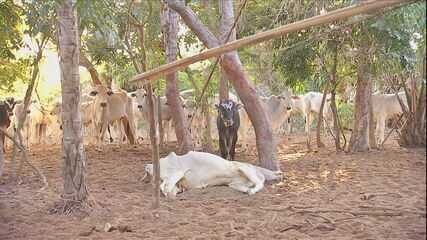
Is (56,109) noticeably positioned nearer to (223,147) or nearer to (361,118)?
(223,147)

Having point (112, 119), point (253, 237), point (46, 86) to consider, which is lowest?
point (253, 237)

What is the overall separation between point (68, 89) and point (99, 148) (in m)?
6.92

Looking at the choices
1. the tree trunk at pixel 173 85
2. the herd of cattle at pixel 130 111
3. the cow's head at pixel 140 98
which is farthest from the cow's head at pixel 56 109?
the tree trunk at pixel 173 85

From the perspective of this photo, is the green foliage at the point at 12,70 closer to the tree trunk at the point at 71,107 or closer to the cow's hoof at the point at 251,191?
the tree trunk at the point at 71,107

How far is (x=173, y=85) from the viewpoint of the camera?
927 centimetres

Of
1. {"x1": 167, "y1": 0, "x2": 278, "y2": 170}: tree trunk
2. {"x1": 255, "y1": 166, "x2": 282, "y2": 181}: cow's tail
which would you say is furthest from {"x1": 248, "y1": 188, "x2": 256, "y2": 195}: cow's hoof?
{"x1": 167, "y1": 0, "x2": 278, "y2": 170}: tree trunk

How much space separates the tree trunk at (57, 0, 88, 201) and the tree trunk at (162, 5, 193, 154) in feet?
11.3

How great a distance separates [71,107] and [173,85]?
12.5 ft

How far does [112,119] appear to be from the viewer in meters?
12.7

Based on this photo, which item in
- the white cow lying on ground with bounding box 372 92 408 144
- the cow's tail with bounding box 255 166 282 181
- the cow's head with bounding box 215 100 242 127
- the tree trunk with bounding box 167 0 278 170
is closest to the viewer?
the cow's tail with bounding box 255 166 282 181

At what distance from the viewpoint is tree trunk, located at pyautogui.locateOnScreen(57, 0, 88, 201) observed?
5484 mm

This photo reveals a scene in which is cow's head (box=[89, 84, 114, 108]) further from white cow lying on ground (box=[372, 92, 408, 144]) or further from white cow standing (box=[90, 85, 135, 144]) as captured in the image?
white cow lying on ground (box=[372, 92, 408, 144])

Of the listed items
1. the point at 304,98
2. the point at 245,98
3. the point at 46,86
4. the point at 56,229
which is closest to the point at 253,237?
the point at 56,229

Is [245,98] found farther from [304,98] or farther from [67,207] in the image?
[304,98]
